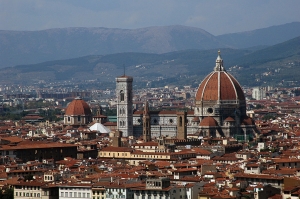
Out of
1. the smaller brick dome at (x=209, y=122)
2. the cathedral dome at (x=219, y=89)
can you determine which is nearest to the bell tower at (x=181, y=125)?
the smaller brick dome at (x=209, y=122)

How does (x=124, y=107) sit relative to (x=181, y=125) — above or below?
above

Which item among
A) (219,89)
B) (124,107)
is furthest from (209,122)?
(124,107)

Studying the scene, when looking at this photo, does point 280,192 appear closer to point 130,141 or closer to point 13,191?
point 13,191

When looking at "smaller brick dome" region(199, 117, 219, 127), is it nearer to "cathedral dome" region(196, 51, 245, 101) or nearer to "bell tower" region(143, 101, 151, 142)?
"cathedral dome" region(196, 51, 245, 101)

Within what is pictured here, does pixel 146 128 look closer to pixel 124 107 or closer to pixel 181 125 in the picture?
pixel 181 125

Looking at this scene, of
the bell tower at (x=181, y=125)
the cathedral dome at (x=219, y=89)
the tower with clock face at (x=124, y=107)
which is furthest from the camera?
the tower with clock face at (x=124, y=107)

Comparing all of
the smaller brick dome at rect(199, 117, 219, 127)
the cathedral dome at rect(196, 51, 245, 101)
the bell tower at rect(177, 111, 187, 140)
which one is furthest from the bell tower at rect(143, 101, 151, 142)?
the cathedral dome at rect(196, 51, 245, 101)

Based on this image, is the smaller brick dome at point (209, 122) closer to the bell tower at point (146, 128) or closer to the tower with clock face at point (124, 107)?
the bell tower at point (146, 128)
